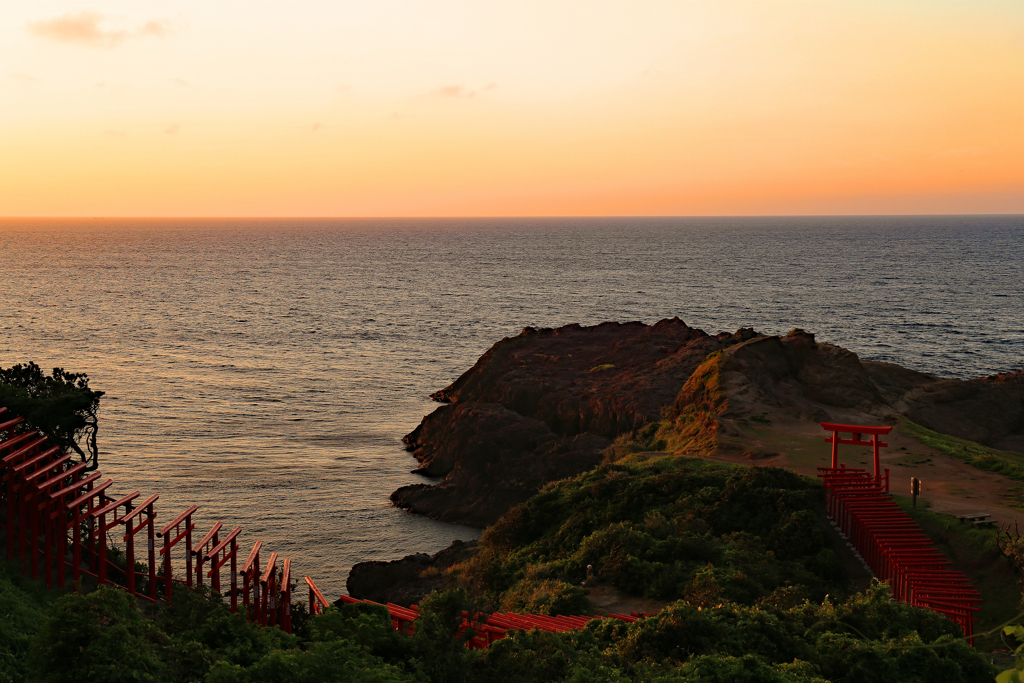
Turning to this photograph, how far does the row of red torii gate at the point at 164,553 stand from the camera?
1345cm

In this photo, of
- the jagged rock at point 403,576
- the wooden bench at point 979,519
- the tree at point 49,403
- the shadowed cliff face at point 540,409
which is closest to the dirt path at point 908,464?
the wooden bench at point 979,519

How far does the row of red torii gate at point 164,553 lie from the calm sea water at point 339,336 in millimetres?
16286

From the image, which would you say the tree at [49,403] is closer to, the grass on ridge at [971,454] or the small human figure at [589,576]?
the small human figure at [589,576]

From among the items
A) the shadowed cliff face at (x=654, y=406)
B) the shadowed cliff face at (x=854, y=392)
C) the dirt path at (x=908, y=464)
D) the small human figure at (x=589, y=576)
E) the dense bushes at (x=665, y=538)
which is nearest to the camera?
the dense bushes at (x=665, y=538)

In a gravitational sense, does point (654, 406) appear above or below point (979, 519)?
below

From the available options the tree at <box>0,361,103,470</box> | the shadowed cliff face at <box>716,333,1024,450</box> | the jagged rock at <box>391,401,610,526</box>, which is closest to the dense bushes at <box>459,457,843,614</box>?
the jagged rock at <box>391,401,610,526</box>

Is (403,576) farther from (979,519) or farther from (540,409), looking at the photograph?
(540,409)

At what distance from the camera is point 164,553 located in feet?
41.3

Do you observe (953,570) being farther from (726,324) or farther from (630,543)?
(726,324)

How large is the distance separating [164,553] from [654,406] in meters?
34.1

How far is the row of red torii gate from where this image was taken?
13453 millimetres

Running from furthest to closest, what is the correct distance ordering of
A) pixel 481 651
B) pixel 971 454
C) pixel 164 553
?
pixel 971 454, pixel 164 553, pixel 481 651

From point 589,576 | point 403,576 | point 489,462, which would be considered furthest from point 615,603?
point 489,462

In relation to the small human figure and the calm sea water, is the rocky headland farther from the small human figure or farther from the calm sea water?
the small human figure
